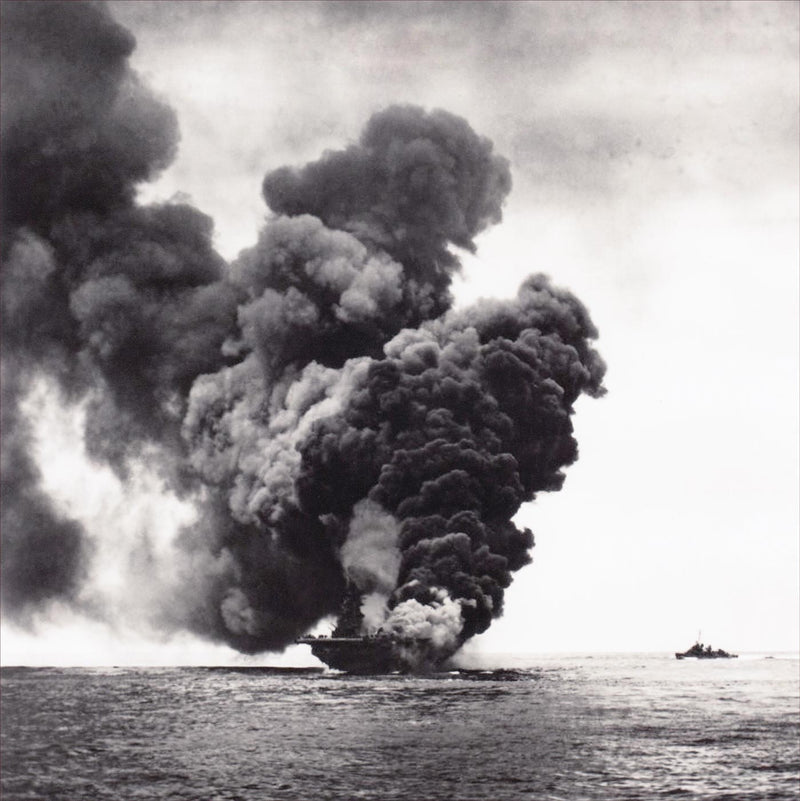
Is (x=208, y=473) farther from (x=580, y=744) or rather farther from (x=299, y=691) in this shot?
(x=580, y=744)

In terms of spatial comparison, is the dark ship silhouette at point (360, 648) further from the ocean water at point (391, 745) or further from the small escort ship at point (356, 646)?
the ocean water at point (391, 745)

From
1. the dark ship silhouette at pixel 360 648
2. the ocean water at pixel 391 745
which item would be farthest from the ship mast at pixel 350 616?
the ocean water at pixel 391 745

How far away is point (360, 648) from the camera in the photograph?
91188mm

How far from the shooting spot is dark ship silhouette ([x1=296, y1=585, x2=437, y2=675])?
289 feet

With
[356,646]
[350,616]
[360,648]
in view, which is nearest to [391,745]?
[360,648]

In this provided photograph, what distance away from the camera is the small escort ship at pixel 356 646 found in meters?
88.6

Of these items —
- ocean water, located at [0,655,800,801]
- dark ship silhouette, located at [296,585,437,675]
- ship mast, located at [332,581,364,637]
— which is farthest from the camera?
ship mast, located at [332,581,364,637]

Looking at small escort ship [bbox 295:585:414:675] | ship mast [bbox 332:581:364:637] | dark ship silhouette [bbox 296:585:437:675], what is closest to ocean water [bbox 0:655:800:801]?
dark ship silhouette [bbox 296:585:437:675]

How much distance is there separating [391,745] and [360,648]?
48.6m

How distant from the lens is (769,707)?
71.6 m

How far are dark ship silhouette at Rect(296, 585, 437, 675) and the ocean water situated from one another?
10903 millimetres

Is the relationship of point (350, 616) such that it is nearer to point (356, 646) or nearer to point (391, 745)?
point (356, 646)

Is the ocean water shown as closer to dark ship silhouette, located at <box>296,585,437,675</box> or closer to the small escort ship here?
dark ship silhouette, located at <box>296,585,437,675</box>

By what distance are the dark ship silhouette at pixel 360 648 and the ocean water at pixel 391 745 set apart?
10903 mm
